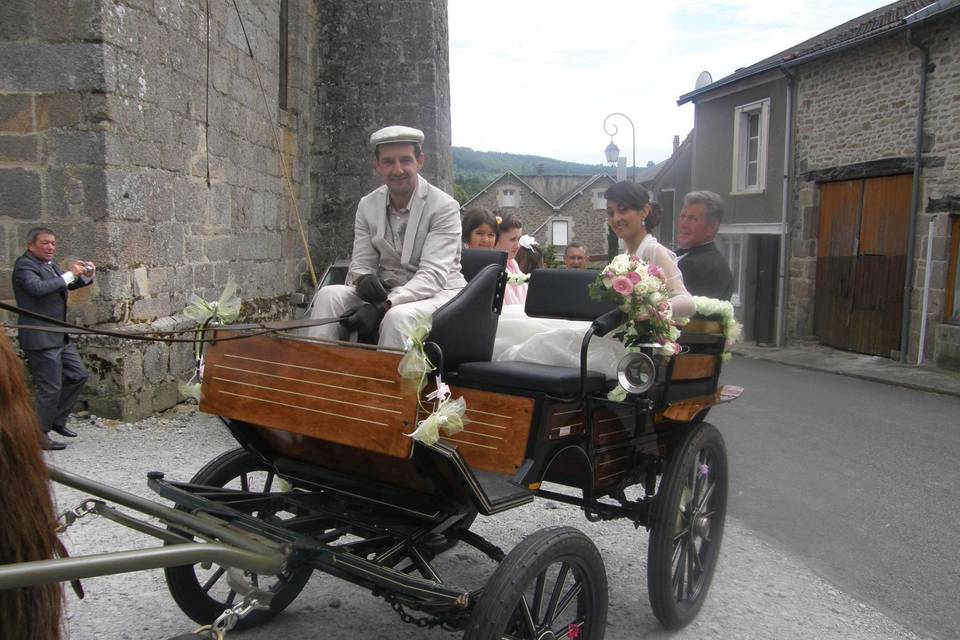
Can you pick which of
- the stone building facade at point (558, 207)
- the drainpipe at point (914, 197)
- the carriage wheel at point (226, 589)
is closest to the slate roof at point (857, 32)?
the drainpipe at point (914, 197)

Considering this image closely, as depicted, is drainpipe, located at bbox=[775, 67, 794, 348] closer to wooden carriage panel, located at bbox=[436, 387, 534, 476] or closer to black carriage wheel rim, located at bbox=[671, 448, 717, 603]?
black carriage wheel rim, located at bbox=[671, 448, 717, 603]

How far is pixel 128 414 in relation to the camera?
6305 millimetres

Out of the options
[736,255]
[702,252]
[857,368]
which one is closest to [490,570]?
[702,252]

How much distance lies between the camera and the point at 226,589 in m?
3.58

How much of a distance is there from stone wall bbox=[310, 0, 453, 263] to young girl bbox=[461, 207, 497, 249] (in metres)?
4.82

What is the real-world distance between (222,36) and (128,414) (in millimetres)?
3835

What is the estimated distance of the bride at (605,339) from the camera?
3.37 metres

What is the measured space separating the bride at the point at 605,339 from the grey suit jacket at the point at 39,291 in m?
3.31

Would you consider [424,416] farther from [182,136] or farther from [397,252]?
A: [182,136]

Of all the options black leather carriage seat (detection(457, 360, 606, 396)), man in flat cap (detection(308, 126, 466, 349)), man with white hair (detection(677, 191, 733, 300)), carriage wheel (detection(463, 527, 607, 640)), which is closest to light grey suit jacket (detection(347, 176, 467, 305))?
man in flat cap (detection(308, 126, 466, 349))

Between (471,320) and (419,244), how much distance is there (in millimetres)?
846

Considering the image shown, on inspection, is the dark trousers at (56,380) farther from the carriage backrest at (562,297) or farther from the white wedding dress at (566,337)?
the carriage backrest at (562,297)

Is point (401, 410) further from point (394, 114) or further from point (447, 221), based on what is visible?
point (394, 114)

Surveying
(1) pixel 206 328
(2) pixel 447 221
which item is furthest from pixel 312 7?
(1) pixel 206 328
